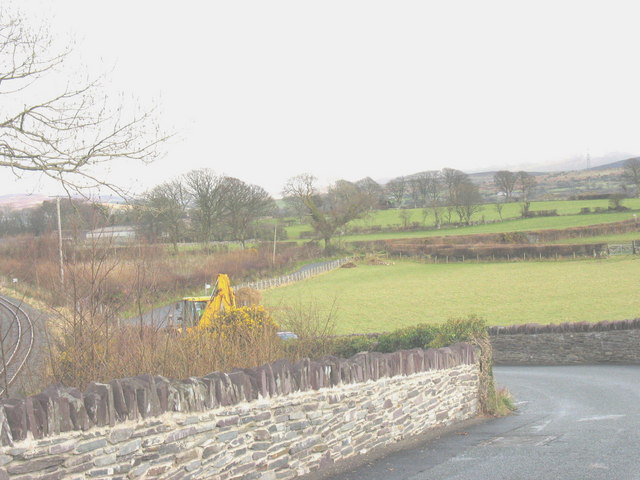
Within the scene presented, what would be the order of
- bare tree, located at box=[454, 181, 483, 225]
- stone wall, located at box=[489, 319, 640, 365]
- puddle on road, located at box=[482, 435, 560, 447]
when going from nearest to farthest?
puddle on road, located at box=[482, 435, 560, 447]
stone wall, located at box=[489, 319, 640, 365]
bare tree, located at box=[454, 181, 483, 225]

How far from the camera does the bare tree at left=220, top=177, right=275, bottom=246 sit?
69750mm

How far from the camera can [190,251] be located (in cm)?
5691

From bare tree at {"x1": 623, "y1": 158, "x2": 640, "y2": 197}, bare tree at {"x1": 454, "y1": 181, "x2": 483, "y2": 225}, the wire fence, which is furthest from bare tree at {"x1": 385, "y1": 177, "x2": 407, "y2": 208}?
the wire fence

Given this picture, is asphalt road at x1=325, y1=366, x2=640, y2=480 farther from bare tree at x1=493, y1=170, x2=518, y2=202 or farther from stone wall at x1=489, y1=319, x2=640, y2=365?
bare tree at x1=493, y1=170, x2=518, y2=202

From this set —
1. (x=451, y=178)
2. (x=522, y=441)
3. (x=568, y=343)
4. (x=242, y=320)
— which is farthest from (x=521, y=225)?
(x=522, y=441)

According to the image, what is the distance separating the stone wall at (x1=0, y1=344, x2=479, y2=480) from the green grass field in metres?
16.1

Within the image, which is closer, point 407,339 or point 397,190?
point 407,339

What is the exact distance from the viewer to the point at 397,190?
→ 131 m

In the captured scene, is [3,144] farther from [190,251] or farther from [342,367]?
[190,251]

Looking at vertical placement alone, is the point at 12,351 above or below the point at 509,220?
above

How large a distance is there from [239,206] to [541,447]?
211 ft

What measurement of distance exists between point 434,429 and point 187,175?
5823cm

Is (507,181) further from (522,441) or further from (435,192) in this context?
(522,441)

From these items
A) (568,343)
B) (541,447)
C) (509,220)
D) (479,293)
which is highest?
(509,220)
